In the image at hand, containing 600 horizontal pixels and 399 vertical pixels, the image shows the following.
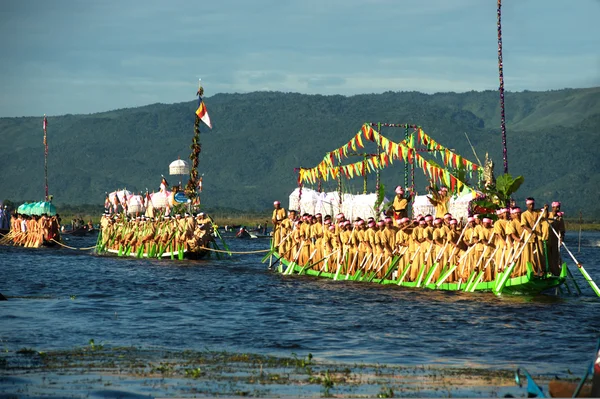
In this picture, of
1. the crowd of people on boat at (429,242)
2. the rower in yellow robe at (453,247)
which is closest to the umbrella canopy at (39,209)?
the crowd of people on boat at (429,242)

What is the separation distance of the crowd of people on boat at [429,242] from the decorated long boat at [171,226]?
8.18m

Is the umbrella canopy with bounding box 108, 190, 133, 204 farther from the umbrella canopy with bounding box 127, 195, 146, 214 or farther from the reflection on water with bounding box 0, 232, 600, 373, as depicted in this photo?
the reflection on water with bounding box 0, 232, 600, 373

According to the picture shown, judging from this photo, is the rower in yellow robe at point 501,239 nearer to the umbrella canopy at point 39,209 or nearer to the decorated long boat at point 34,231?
the decorated long boat at point 34,231

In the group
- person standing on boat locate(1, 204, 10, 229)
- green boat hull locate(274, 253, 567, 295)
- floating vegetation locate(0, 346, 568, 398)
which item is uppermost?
person standing on boat locate(1, 204, 10, 229)

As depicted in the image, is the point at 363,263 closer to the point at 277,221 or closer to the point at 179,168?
the point at 277,221

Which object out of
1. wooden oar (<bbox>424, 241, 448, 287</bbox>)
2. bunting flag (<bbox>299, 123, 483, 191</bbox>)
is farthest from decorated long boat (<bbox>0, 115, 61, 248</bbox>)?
wooden oar (<bbox>424, 241, 448, 287</bbox>)

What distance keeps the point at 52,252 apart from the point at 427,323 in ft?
126

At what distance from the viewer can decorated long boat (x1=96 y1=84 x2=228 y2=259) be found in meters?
49.4

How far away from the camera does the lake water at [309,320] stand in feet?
66.3

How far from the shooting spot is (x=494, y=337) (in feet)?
72.3

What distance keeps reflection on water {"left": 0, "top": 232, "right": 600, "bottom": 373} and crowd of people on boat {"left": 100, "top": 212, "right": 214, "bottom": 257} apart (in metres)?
10.2

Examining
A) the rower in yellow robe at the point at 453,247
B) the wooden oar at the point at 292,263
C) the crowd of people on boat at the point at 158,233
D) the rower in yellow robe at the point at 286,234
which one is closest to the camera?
the rower in yellow robe at the point at 453,247

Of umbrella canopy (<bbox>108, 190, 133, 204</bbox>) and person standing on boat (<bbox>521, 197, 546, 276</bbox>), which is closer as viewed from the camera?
person standing on boat (<bbox>521, 197, 546, 276</bbox>)

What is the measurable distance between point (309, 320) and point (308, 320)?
0.07 feet
